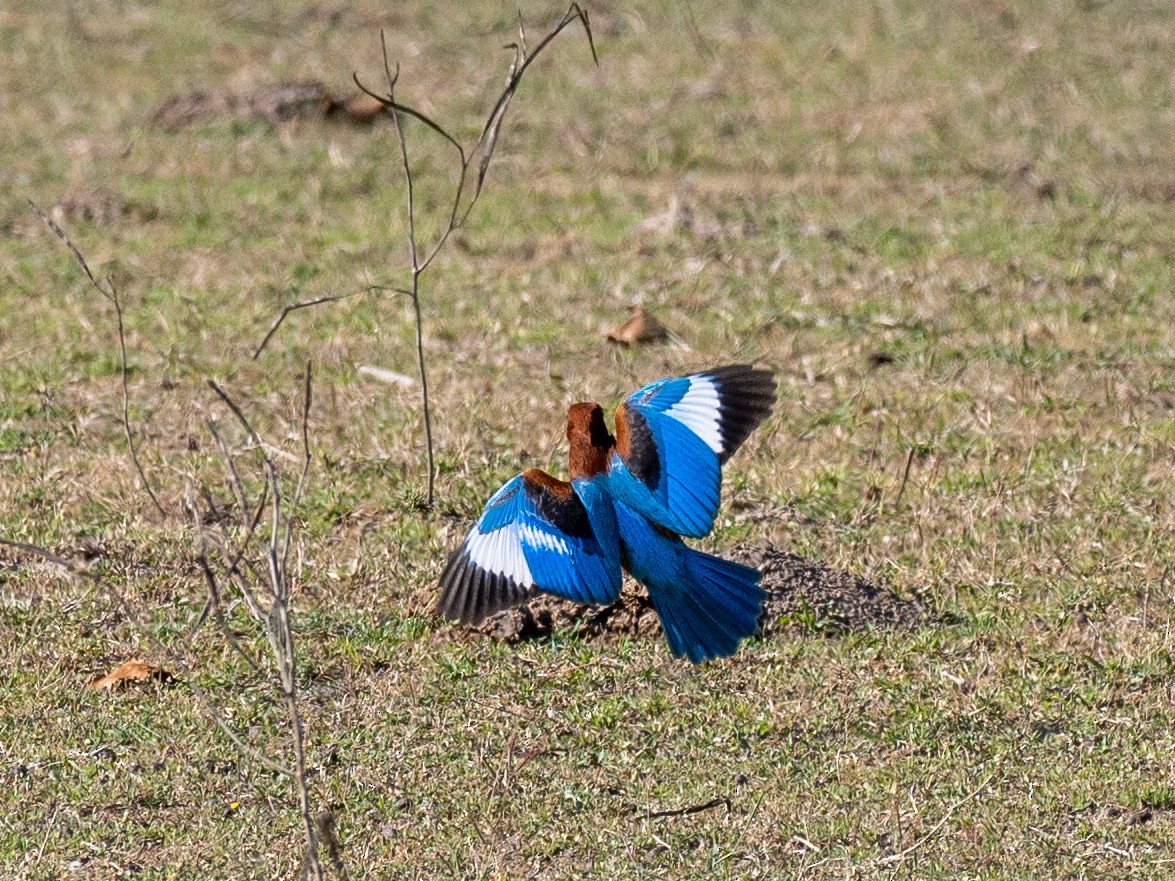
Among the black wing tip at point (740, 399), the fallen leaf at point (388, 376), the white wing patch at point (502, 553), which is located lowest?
the fallen leaf at point (388, 376)

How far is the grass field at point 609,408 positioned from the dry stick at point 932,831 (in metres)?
0.02

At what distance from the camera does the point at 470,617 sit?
533 centimetres

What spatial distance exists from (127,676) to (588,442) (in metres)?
1.46

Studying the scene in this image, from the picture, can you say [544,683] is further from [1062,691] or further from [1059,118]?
[1059,118]

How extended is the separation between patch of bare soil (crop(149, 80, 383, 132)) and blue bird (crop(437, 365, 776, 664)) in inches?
241

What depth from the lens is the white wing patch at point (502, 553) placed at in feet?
17.4

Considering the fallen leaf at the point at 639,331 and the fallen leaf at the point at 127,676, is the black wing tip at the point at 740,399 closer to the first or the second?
the fallen leaf at the point at 127,676

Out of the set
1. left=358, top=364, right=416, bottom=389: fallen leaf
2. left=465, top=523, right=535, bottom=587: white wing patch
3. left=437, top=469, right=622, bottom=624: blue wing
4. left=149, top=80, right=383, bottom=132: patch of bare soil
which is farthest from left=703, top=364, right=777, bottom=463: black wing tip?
left=149, top=80, right=383, bottom=132: patch of bare soil

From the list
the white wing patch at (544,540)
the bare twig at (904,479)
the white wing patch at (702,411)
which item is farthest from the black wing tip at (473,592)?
the bare twig at (904,479)

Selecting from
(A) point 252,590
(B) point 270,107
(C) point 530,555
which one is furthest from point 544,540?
(B) point 270,107

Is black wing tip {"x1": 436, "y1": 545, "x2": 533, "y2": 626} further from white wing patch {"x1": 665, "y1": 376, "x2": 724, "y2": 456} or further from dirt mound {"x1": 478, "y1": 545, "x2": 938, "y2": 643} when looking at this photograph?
Answer: white wing patch {"x1": 665, "y1": 376, "x2": 724, "y2": 456}

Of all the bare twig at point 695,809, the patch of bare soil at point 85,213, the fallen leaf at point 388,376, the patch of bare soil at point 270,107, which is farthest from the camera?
the patch of bare soil at point 270,107

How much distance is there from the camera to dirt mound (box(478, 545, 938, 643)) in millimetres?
5859

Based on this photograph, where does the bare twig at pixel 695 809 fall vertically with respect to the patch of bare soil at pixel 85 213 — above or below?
below
